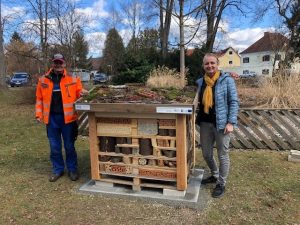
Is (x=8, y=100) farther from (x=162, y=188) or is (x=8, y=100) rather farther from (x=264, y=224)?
(x=264, y=224)

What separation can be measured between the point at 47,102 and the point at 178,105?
2.05m

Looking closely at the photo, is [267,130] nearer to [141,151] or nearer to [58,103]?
[141,151]

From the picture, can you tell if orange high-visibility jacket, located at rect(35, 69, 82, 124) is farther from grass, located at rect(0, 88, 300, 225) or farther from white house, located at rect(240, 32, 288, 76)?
white house, located at rect(240, 32, 288, 76)

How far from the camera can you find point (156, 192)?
15.1ft

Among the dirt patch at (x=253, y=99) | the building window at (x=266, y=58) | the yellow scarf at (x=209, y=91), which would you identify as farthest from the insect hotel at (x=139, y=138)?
the building window at (x=266, y=58)

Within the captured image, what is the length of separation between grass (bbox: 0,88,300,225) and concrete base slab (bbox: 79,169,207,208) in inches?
3.3

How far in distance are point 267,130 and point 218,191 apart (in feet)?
8.99

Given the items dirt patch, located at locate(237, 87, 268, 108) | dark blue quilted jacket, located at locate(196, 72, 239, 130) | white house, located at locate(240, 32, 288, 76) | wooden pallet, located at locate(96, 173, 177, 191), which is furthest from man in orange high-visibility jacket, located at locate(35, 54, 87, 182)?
white house, located at locate(240, 32, 288, 76)

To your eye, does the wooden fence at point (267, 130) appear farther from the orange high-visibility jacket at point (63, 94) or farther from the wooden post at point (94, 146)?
the orange high-visibility jacket at point (63, 94)

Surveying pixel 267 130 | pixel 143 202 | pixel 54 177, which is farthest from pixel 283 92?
pixel 54 177

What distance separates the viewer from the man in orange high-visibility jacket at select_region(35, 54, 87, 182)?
492 centimetres

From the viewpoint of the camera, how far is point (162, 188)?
4.54 m

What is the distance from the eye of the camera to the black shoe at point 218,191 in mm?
4539

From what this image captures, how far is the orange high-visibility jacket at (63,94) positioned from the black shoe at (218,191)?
7.52 feet
